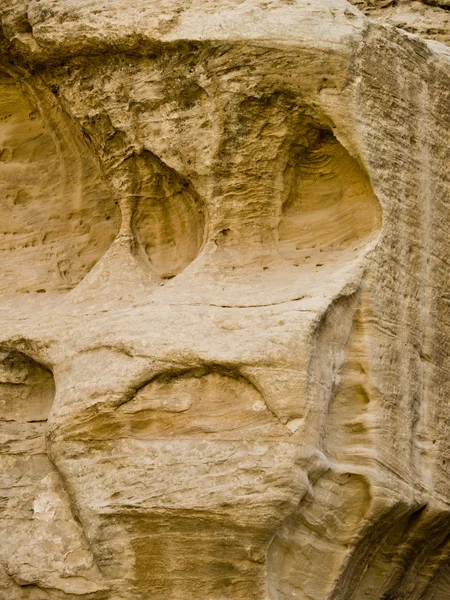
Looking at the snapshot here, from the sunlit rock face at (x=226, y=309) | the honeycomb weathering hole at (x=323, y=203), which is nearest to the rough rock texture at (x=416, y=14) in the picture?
the sunlit rock face at (x=226, y=309)

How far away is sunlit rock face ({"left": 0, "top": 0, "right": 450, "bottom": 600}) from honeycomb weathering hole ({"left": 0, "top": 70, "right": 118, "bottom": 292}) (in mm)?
12

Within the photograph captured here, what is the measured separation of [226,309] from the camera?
5238 millimetres

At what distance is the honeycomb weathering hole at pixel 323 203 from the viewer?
217 inches

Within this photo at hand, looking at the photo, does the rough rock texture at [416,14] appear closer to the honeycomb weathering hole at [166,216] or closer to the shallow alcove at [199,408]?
the honeycomb weathering hole at [166,216]

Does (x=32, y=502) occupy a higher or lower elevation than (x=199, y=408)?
lower

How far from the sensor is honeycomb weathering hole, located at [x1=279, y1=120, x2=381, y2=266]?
5.50 m

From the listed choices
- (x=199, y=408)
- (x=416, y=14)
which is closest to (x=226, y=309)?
(x=199, y=408)

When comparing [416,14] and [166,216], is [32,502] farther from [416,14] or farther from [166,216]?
[416,14]

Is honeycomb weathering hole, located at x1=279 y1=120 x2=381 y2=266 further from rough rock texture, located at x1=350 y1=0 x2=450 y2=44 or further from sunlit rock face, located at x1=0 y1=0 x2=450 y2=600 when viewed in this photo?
rough rock texture, located at x1=350 y1=0 x2=450 y2=44

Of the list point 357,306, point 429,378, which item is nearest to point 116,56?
point 357,306

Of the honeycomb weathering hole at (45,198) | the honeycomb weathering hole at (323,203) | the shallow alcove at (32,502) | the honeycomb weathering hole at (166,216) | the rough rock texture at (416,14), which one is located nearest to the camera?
the shallow alcove at (32,502)

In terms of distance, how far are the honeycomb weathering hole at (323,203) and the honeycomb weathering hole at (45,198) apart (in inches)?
31.9

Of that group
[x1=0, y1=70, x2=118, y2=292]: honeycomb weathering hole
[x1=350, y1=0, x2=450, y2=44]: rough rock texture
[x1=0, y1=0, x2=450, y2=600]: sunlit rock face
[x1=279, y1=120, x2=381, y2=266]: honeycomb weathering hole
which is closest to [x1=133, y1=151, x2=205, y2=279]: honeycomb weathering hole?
[x1=0, y1=0, x2=450, y2=600]: sunlit rock face

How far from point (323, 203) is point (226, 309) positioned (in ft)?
2.25
